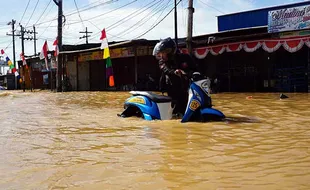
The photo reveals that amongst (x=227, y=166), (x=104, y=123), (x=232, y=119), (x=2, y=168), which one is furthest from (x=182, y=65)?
(x=2, y=168)

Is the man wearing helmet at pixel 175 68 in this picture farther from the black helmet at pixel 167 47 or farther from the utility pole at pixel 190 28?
the utility pole at pixel 190 28

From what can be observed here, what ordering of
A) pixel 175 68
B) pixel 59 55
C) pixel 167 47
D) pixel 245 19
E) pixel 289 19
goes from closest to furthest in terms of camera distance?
1. pixel 167 47
2. pixel 175 68
3. pixel 289 19
4. pixel 245 19
5. pixel 59 55

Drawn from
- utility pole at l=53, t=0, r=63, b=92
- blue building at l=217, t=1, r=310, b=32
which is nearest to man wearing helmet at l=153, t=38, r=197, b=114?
blue building at l=217, t=1, r=310, b=32

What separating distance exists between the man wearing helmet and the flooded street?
63cm

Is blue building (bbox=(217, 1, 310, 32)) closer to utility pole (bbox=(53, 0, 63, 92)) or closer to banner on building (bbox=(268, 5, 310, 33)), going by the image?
banner on building (bbox=(268, 5, 310, 33))

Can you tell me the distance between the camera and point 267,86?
16.9 m

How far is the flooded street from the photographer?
3.17 m

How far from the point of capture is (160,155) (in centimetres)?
414

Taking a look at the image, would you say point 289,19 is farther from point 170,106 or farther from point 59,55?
point 59,55

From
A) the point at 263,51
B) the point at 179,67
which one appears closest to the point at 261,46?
the point at 263,51

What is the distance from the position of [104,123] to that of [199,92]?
6.36 feet

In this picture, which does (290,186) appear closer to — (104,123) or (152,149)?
(152,149)

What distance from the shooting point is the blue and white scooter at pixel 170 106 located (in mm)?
6289

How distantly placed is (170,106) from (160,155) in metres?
2.76
